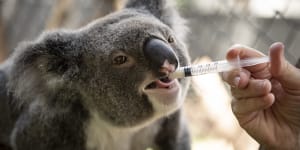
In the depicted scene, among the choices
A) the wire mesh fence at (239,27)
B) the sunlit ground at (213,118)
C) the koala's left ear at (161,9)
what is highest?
the koala's left ear at (161,9)

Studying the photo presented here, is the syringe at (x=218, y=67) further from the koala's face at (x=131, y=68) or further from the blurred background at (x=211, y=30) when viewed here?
the blurred background at (x=211, y=30)

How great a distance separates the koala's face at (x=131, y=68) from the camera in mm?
2004

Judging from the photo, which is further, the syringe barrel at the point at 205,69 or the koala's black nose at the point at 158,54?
the koala's black nose at the point at 158,54

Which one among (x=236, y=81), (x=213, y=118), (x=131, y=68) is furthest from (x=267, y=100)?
(x=213, y=118)

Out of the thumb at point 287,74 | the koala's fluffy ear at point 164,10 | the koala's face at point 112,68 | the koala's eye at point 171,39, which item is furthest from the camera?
the koala's fluffy ear at point 164,10

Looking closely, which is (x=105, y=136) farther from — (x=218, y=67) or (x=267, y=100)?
(x=267, y=100)

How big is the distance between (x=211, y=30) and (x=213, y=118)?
3.72 feet

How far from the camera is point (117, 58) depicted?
7.09 feet

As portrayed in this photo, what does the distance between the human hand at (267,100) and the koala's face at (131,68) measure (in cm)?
32

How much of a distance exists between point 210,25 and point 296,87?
3.73 metres

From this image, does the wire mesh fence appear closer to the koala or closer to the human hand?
the koala

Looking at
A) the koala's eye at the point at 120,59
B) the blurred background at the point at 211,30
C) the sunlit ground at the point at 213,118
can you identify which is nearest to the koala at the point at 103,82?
the koala's eye at the point at 120,59

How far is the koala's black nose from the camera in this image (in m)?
1.91

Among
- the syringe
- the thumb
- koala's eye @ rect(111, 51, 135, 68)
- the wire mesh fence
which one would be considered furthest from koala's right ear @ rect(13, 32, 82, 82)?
the wire mesh fence
